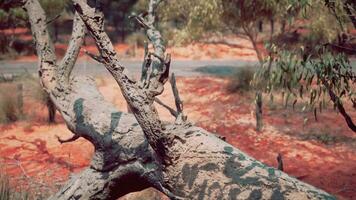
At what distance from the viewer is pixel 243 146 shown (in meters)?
10.2

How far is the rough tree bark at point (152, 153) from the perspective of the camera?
10.4ft

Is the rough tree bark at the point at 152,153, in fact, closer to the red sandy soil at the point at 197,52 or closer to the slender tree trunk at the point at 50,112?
the slender tree trunk at the point at 50,112

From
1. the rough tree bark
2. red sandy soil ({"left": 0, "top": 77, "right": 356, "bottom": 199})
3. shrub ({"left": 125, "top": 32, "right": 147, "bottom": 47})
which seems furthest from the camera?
shrub ({"left": 125, "top": 32, "right": 147, "bottom": 47})

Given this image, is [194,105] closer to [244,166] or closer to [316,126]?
[316,126]

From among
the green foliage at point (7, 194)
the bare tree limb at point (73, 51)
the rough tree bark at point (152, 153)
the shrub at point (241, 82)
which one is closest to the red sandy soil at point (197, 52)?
the shrub at point (241, 82)

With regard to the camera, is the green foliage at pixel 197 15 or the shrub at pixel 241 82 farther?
the shrub at pixel 241 82

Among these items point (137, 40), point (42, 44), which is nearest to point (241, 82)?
point (42, 44)

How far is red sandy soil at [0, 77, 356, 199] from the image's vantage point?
816 centimetres

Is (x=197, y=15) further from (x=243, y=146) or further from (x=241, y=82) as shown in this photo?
(x=241, y=82)

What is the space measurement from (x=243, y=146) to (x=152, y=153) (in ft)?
22.0

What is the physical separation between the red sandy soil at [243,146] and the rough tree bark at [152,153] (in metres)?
2.26

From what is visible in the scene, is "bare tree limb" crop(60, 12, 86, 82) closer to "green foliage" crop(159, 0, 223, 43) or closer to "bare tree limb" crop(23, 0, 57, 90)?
"bare tree limb" crop(23, 0, 57, 90)

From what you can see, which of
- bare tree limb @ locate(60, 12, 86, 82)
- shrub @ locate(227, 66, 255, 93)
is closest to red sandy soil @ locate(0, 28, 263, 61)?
shrub @ locate(227, 66, 255, 93)

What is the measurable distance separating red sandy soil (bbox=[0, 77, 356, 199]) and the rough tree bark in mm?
2257
